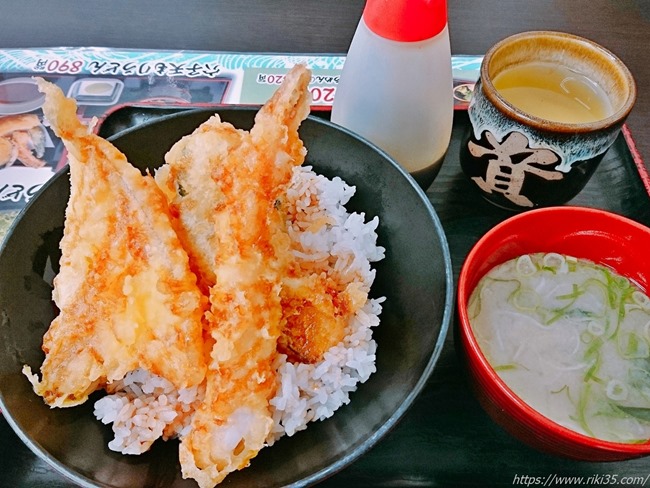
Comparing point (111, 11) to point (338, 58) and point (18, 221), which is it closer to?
point (338, 58)

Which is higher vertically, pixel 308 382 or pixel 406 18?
pixel 406 18

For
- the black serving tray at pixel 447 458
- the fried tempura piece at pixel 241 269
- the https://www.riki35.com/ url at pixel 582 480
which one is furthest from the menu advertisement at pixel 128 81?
the https://www.riki35.com/ url at pixel 582 480

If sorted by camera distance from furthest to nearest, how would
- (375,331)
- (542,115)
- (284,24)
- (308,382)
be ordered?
(284,24), (542,115), (375,331), (308,382)

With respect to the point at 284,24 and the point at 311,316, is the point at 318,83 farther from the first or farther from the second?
the point at 311,316

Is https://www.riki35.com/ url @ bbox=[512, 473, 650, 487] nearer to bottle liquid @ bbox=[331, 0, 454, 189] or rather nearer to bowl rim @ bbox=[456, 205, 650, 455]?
bowl rim @ bbox=[456, 205, 650, 455]

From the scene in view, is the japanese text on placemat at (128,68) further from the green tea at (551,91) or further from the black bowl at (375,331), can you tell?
the green tea at (551,91)

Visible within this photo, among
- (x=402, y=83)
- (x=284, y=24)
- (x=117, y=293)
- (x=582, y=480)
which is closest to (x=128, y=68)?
(x=284, y=24)
